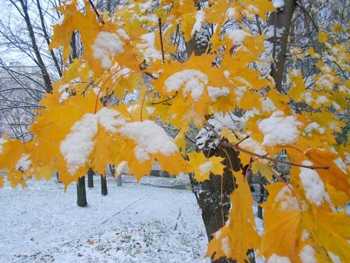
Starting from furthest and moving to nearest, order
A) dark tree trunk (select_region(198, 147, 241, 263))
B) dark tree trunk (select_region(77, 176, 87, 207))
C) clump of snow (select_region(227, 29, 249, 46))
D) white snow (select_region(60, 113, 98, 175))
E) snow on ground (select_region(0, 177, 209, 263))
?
dark tree trunk (select_region(77, 176, 87, 207))
snow on ground (select_region(0, 177, 209, 263))
dark tree trunk (select_region(198, 147, 241, 263))
clump of snow (select_region(227, 29, 249, 46))
white snow (select_region(60, 113, 98, 175))

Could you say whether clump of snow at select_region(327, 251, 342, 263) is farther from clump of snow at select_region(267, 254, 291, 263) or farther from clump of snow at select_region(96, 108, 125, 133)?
clump of snow at select_region(96, 108, 125, 133)

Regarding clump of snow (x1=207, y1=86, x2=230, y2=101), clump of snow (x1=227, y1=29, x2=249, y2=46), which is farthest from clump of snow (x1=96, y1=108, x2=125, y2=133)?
clump of snow (x1=227, y1=29, x2=249, y2=46)

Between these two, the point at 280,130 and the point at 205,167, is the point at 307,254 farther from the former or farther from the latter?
the point at 205,167

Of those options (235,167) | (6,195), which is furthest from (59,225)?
(235,167)

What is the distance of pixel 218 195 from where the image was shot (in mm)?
2109

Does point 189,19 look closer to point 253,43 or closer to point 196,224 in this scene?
point 253,43

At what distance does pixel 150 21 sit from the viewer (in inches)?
63.1

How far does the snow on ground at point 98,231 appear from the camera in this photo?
5.33 meters

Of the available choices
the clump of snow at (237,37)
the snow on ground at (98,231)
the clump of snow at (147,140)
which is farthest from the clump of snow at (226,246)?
the snow on ground at (98,231)

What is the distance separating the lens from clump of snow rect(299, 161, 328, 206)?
0.75m

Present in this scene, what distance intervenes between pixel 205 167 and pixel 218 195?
86 cm

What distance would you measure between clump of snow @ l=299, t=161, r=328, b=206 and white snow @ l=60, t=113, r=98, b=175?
608 millimetres

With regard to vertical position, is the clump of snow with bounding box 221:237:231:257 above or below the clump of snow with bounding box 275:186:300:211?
below

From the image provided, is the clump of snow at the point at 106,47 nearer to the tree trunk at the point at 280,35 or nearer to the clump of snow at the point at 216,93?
the clump of snow at the point at 216,93
